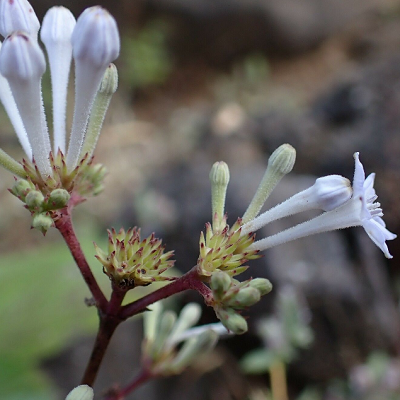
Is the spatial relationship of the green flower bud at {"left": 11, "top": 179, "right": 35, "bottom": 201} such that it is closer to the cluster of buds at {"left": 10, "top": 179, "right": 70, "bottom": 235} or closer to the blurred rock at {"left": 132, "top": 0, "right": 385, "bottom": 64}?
the cluster of buds at {"left": 10, "top": 179, "right": 70, "bottom": 235}

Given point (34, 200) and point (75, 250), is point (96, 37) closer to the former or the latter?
point (34, 200)

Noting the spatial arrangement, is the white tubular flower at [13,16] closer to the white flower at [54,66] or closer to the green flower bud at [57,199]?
the white flower at [54,66]

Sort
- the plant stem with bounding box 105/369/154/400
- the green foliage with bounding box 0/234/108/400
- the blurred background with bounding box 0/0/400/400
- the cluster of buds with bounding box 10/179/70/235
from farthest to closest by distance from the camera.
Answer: the blurred background with bounding box 0/0/400/400 → the green foliage with bounding box 0/234/108/400 → the plant stem with bounding box 105/369/154/400 → the cluster of buds with bounding box 10/179/70/235

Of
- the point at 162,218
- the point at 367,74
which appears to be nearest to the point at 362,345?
the point at 162,218

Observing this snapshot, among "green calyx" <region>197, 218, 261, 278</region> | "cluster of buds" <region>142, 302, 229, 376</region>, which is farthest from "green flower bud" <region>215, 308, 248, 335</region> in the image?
"cluster of buds" <region>142, 302, 229, 376</region>

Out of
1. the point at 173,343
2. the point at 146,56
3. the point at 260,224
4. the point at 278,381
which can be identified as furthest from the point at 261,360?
the point at 146,56

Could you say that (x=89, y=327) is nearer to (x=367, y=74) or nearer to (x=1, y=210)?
(x=1, y=210)

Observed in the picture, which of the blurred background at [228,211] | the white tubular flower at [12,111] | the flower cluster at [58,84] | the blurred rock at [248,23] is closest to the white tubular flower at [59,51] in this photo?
the flower cluster at [58,84]
